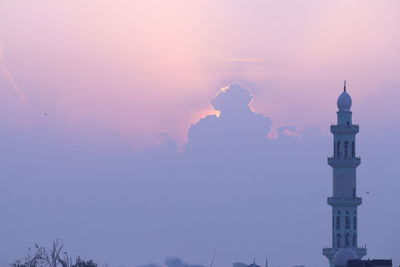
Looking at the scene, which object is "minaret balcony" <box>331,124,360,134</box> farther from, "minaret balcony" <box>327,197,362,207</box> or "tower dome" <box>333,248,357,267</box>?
"tower dome" <box>333,248,357,267</box>

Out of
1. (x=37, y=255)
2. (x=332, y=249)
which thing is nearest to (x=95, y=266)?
(x=37, y=255)

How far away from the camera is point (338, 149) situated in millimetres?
135500

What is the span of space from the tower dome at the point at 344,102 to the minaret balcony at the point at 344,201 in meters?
8.53

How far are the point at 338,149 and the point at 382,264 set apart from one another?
28208mm

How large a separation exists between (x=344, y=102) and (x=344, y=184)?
8468 mm

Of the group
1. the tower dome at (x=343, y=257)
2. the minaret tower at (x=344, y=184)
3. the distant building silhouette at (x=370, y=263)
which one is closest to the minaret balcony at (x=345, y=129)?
the minaret tower at (x=344, y=184)

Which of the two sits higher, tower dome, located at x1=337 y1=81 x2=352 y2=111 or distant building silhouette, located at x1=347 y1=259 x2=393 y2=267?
tower dome, located at x1=337 y1=81 x2=352 y2=111

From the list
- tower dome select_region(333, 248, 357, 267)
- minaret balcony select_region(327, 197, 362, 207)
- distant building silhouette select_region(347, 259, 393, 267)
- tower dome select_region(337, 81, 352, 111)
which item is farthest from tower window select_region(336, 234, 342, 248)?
distant building silhouette select_region(347, 259, 393, 267)

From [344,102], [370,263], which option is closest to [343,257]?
[370,263]

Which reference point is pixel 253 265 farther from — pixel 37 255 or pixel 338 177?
pixel 37 255

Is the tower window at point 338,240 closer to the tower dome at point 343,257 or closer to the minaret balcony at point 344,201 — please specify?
the minaret balcony at point 344,201

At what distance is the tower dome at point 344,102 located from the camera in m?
136

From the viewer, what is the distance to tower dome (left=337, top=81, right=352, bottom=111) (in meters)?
136

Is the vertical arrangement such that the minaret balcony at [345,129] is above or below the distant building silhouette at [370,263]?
above
